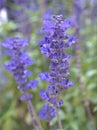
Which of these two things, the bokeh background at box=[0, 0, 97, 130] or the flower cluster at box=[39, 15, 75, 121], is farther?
the bokeh background at box=[0, 0, 97, 130]

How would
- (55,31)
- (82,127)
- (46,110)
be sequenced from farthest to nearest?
1. (82,127)
2. (46,110)
3. (55,31)

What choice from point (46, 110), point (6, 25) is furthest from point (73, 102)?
point (6, 25)

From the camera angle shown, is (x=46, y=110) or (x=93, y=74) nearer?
(x=46, y=110)

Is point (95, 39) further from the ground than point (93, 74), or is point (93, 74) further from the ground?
point (95, 39)

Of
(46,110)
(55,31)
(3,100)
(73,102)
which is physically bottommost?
(46,110)

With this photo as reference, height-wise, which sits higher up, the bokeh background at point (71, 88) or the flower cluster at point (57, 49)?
the bokeh background at point (71, 88)

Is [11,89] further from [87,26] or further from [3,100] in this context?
[87,26]

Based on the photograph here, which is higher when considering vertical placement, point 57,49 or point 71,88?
point 71,88

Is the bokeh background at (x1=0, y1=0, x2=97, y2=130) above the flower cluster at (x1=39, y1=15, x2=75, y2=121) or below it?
above

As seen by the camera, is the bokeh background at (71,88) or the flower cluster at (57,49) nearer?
the flower cluster at (57,49)

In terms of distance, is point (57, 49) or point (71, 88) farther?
point (71, 88)

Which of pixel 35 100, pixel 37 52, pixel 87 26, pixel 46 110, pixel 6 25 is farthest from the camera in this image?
pixel 6 25
